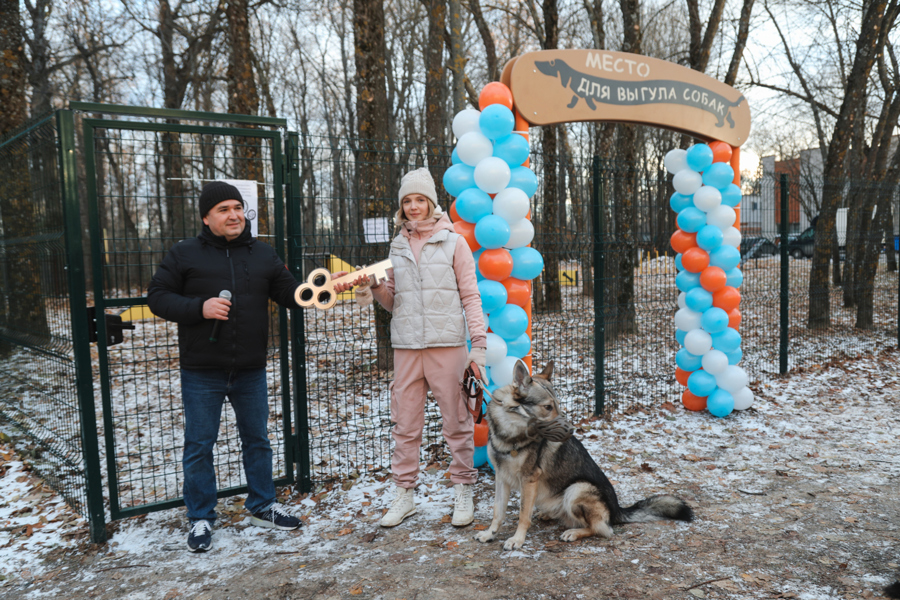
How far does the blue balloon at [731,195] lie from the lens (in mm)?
6113

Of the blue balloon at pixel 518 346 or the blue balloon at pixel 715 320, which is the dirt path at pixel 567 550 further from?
the blue balloon at pixel 715 320

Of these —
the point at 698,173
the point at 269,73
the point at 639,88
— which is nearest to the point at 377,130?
the point at 639,88

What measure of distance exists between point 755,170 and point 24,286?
27.7 feet

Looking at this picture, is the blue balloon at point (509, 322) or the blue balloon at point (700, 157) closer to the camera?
the blue balloon at point (509, 322)

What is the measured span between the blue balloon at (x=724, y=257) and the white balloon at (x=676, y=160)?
3.24 feet

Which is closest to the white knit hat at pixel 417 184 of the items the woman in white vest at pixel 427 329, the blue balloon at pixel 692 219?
the woman in white vest at pixel 427 329

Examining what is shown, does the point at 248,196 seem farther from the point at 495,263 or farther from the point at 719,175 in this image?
the point at 719,175

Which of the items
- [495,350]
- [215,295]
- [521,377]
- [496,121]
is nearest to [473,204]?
[496,121]

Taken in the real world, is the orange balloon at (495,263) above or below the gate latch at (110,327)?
above

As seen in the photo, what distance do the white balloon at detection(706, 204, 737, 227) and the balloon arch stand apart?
11 mm

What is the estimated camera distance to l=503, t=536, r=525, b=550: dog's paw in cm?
348

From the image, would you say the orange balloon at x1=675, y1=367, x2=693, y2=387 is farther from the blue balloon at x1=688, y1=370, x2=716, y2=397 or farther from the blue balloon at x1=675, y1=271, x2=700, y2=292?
the blue balloon at x1=675, y1=271, x2=700, y2=292

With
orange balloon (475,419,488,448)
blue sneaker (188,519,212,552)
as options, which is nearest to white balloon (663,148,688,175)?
orange balloon (475,419,488,448)

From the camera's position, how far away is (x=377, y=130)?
7332mm
